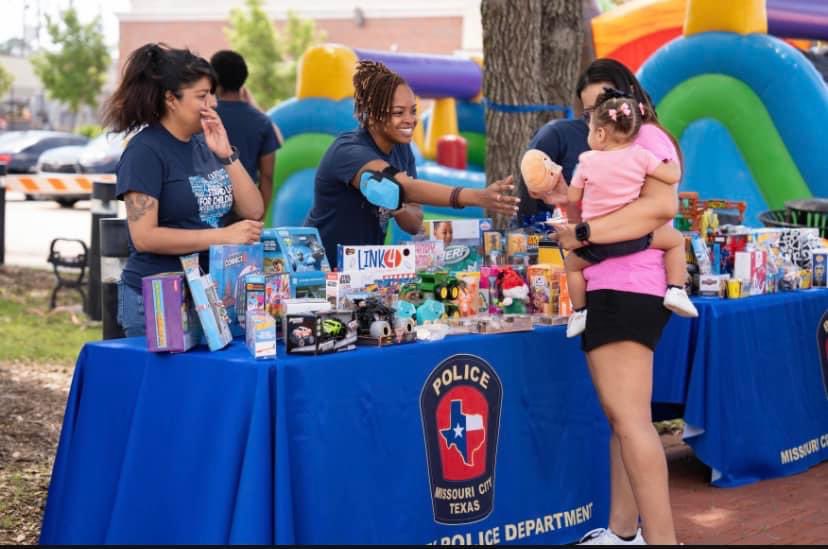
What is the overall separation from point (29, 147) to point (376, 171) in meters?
29.0

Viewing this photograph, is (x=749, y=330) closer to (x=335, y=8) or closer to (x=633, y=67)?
(x=633, y=67)

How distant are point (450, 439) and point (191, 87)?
1592mm

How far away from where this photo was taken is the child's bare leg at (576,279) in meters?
4.56

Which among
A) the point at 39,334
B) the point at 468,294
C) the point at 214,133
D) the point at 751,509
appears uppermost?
→ the point at 214,133

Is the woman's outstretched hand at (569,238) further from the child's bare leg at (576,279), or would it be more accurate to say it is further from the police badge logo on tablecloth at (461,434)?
the police badge logo on tablecloth at (461,434)

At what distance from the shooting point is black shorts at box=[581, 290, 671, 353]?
4.43 m

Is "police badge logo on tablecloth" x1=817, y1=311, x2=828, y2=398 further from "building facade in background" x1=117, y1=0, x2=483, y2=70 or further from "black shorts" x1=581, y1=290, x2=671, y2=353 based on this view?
"building facade in background" x1=117, y1=0, x2=483, y2=70

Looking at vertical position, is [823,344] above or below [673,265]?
below

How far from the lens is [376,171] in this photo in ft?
16.5

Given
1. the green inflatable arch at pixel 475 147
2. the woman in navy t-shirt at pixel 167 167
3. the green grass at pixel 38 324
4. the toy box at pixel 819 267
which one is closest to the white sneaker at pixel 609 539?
the woman in navy t-shirt at pixel 167 167

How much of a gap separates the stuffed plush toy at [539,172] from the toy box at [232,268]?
3.85 feet

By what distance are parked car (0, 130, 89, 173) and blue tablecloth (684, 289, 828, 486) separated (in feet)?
91.2

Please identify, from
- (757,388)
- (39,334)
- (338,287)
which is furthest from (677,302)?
(39,334)

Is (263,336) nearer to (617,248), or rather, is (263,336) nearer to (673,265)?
(617,248)
